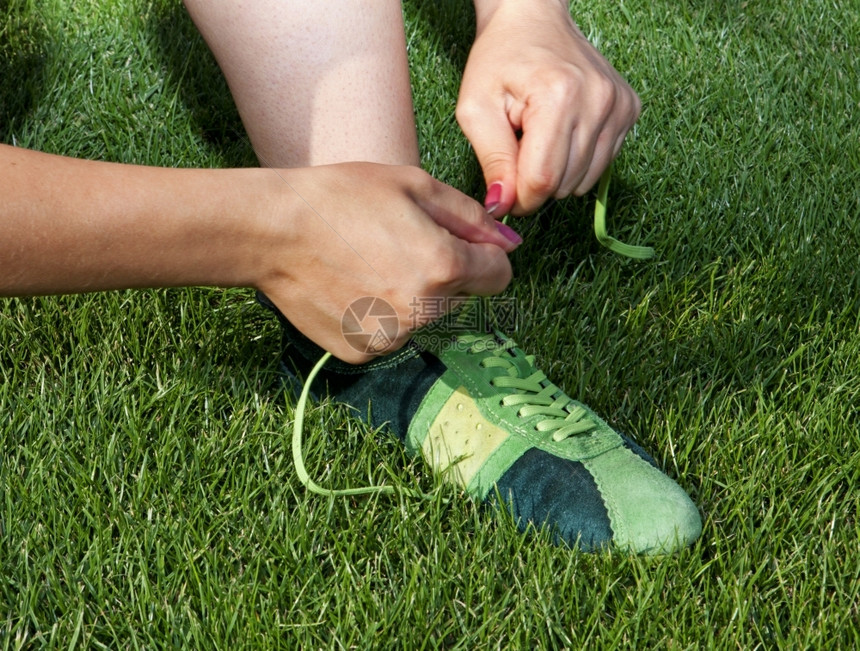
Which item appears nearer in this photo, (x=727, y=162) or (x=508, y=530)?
(x=508, y=530)

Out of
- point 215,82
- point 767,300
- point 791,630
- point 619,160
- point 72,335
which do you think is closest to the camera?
point 791,630

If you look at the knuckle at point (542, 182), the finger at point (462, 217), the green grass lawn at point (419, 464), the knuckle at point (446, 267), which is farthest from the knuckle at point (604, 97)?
the green grass lawn at point (419, 464)

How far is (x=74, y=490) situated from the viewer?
1.21 meters

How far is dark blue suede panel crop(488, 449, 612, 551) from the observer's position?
1.17m

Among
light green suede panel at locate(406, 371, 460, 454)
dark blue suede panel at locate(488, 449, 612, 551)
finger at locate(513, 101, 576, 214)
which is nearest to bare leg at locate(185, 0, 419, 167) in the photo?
finger at locate(513, 101, 576, 214)

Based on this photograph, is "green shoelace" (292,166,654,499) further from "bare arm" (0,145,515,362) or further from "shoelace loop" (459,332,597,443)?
"bare arm" (0,145,515,362)

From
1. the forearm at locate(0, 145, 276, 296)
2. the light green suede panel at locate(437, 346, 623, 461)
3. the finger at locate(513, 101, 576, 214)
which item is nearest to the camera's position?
the forearm at locate(0, 145, 276, 296)

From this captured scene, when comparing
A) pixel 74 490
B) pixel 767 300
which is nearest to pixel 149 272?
pixel 74 490

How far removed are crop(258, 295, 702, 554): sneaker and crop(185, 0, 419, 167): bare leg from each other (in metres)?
0.27

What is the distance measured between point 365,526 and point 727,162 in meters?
1.18

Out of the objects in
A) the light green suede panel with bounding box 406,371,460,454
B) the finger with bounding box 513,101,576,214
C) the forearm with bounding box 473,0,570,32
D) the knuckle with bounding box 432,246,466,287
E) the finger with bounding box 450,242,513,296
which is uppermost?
the forearm with bounding box 473,0,570,32

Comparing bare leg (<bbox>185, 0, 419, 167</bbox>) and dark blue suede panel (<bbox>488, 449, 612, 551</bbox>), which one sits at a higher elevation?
bare leg (<bbox>185, 0, 419, 167</bbox>)

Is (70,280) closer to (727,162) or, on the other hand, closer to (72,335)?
(72,335)

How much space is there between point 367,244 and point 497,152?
0.31 m
